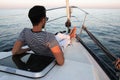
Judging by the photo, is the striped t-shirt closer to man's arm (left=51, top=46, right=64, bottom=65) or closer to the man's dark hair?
man's arm (left=51, top=46, right=64, bottom=65)

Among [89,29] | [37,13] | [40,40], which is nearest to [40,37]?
[40,40]

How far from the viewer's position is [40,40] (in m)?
2.03

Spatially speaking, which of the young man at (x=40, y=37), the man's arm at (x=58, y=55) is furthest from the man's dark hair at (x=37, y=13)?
the man's arm at (x=58, y=55)

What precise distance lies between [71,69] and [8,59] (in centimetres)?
68

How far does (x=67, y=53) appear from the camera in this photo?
280 centimetres

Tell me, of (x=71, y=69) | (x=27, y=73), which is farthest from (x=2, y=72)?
(x=71, y=69)

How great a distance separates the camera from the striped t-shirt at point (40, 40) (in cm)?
200

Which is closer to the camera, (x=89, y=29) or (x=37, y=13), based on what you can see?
(x=37, y=13)

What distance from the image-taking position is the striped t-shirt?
200cm

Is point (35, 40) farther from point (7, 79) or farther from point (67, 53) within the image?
point (67, 53)

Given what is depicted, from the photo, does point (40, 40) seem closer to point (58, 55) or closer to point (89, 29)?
point (58, 55)

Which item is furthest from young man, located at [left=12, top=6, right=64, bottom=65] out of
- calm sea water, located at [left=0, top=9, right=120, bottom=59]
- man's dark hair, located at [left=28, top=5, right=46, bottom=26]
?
calm sea water, located at [left=0, top=9, right=120, bottom=59]

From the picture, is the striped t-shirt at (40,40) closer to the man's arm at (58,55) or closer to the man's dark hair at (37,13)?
the man's arm at (58,55)

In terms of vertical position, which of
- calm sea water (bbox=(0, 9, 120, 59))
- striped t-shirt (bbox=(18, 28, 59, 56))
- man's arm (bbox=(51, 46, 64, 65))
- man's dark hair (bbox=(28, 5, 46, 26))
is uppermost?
man's dark hair (bbox=(28, 5, 46, 26))
